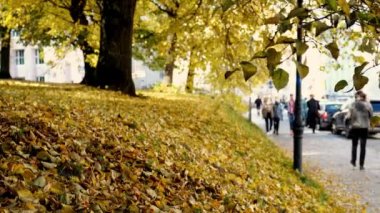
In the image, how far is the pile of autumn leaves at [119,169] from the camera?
4.32m

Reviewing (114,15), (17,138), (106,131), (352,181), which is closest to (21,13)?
(114,15)

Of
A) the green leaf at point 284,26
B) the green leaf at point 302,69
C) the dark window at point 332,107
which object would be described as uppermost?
the green leaf at point 284,26

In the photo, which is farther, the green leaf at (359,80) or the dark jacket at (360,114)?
the dark jacket at (360,114)

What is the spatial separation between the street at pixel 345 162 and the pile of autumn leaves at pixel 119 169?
1769 mm

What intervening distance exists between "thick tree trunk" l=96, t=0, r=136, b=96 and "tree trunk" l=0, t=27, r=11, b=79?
17248mm

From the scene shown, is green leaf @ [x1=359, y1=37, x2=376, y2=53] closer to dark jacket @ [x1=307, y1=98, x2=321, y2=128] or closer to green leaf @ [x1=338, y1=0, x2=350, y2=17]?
green leaf @ [x1=338, y1=0, x2=350, y2=17]

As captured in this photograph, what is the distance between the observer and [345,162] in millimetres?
16406

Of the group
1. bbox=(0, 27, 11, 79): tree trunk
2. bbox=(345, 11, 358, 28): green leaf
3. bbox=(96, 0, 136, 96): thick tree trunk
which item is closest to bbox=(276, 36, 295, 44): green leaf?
bbox=(345, 11, 358, 28): green leaf

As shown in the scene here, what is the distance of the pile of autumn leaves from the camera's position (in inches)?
170

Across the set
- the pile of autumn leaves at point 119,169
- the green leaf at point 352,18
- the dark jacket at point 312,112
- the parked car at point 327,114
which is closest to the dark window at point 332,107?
the parked car at point 327,114

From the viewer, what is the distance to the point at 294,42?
225 cm

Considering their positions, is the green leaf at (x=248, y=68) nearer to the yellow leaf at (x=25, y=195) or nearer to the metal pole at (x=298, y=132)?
the yellow leaf at (x=25, y=195)

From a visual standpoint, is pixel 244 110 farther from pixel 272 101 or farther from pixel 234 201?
pixel 234 201

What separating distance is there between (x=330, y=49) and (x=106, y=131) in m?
4.99
